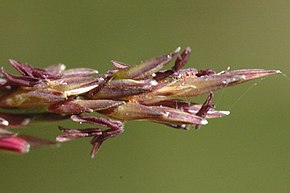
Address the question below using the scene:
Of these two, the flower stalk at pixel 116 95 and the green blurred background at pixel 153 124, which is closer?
the flower stalk at pixel 116 95

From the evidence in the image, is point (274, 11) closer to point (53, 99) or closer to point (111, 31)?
point (111, 31)

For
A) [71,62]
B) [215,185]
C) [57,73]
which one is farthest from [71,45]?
[57,73]

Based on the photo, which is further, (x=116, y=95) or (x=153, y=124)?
(x=153, y=124)

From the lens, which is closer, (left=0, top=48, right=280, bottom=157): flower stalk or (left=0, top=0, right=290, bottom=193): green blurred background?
(left=0, top=48, right=280, bottom=157): flower stalk
